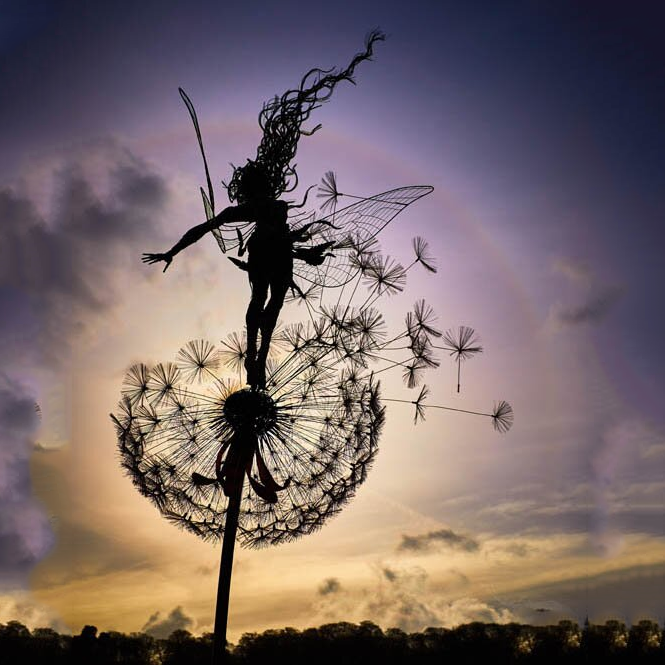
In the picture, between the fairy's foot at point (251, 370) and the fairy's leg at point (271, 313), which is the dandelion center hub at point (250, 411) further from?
the fairy's leg at point (271, 313)

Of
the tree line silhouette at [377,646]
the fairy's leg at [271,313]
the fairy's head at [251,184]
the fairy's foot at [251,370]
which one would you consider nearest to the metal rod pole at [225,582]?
the fairy's foot at [251,370]

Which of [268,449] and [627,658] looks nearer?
[268,449]

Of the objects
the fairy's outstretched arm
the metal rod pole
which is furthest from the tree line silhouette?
the fairy's outstretched arm

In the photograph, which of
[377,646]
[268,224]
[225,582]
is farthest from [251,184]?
[377,646]

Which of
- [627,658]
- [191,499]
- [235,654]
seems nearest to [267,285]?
[191,499]

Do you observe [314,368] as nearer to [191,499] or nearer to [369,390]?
[369,390]

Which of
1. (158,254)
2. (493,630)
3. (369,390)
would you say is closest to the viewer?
(158,254)
